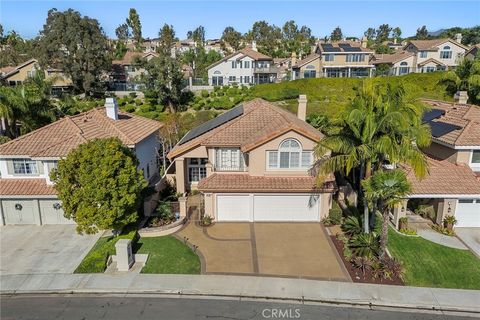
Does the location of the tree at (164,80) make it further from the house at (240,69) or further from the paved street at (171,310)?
the paved street at (171,310)

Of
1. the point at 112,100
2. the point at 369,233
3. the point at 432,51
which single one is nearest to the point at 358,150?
the point at 369,233

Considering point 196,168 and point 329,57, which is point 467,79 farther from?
point 329,57

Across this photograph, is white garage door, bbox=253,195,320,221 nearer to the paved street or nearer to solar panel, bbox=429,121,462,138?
the paved street

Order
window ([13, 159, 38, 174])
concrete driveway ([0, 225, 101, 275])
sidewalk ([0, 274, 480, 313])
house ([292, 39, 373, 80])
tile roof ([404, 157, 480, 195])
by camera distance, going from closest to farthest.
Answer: sidewalk ([0, 274, 480, 313])
concrete driveway ([0, 225, 101, 275])
tile roof ([404, 157, 480, 195])
window ([13, 159, 38, 174])
house ([292, 39, 373, 80])

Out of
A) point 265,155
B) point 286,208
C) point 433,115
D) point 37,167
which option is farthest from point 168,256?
point 433,115

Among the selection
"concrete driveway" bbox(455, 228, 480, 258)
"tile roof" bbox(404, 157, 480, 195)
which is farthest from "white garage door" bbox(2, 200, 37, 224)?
"concrete driveway" bbox(455, 228, 480, 258)

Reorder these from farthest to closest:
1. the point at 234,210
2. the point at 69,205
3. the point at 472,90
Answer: the point at 472,90
the point at 234,210
the point at 69,205

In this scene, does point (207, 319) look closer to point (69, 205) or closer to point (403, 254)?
point (69, 205)

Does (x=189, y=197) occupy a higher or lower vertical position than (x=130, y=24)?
lower
